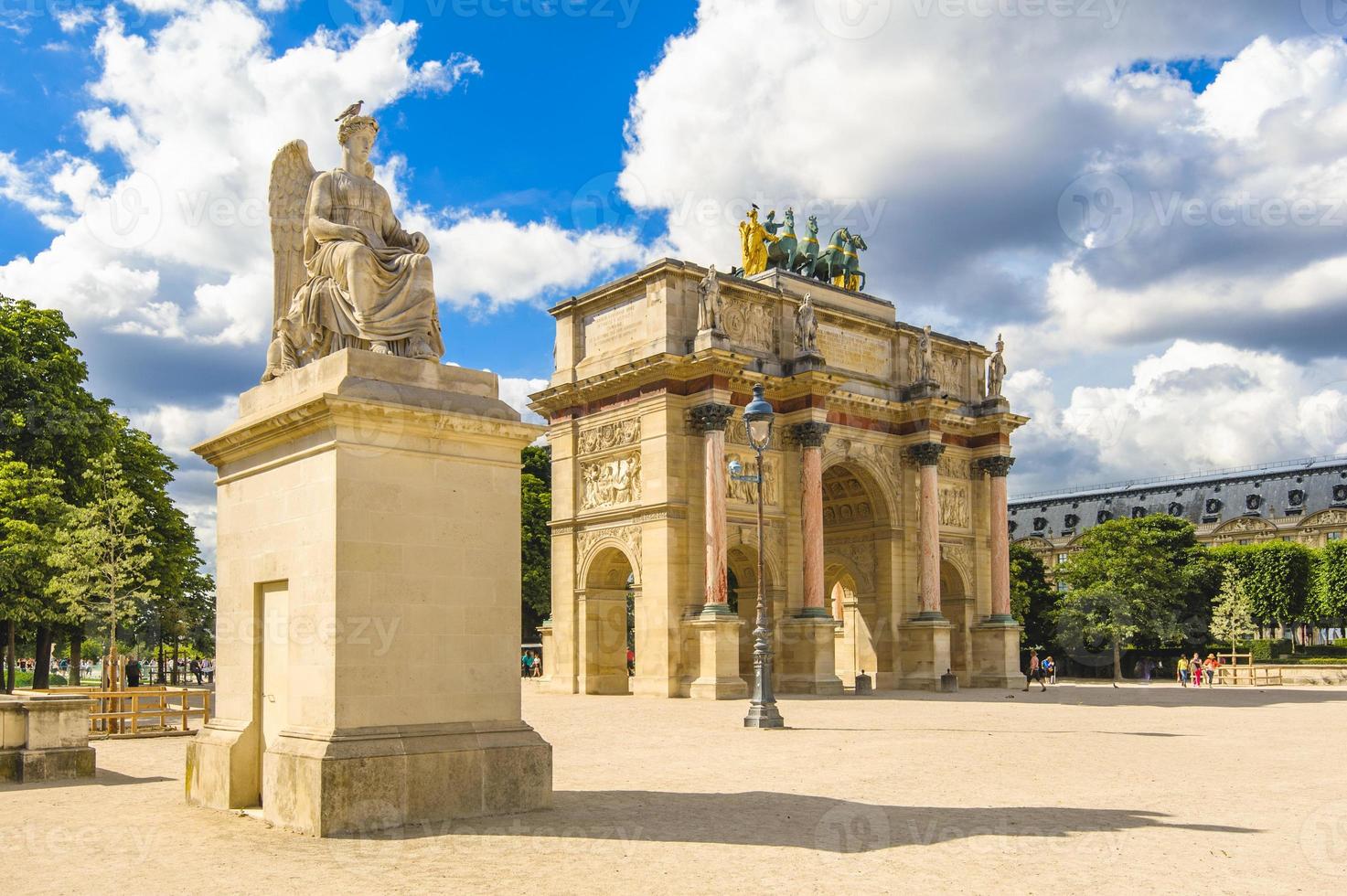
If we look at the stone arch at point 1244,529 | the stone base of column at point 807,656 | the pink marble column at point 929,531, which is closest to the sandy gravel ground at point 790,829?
the stone base of column at point 807,656

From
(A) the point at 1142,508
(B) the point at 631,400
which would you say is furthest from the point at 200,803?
(A) the point at 1142,508

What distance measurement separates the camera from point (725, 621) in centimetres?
3712

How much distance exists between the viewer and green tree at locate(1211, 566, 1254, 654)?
7344cm

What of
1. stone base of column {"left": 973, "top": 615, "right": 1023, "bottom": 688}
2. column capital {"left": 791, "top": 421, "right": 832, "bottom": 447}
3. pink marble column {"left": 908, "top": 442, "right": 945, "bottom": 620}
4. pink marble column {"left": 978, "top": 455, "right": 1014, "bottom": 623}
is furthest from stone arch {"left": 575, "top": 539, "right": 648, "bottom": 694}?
pink marble column {"left": 978, "top": 455, "right": 1014, "bottom": 623}

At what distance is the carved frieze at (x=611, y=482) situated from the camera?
40219 millimetres

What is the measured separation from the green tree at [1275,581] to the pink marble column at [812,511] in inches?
2084

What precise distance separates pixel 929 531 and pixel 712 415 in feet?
37.5

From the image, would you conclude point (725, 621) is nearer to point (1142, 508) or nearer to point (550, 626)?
point (550, 626)

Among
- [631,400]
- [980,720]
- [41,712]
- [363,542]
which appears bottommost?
[980,720]

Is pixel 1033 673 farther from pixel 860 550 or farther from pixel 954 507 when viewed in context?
pixel 860 550

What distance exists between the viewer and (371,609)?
10695 millimetres

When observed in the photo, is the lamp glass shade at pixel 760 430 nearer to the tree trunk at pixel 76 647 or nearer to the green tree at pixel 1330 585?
the tree trunk at pixel 76 647

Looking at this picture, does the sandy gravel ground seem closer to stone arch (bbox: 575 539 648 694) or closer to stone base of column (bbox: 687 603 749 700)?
stone base of column (bbox: 687 603 749 700)

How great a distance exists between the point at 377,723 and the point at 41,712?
6378 millimetres
